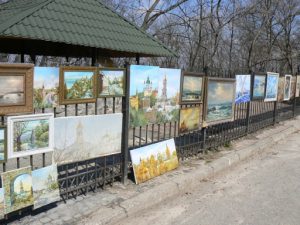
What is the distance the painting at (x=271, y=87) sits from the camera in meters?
9.67

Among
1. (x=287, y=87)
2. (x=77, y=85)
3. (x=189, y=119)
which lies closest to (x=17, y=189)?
(x=77, y=85)

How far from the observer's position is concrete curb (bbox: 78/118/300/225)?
4.11 m

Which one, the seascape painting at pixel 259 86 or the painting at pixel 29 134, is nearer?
the painting at pixel 29 134

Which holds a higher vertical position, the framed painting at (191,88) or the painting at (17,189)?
the framed painting at (191,88)

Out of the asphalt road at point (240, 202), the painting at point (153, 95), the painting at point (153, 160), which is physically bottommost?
the asphalt road at point (240, 202)

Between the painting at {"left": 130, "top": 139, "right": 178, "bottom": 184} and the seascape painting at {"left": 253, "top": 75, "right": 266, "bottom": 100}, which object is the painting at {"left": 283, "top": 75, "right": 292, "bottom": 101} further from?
the painting at {"left": 130, "top": 139, "right": 178, "bottom": 184}

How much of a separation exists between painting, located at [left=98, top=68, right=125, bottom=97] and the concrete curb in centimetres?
137

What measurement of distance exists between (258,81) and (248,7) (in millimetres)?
11679

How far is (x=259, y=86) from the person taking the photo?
9016 mm

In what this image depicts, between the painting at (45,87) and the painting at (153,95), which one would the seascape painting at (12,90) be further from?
the painting at (153,95)

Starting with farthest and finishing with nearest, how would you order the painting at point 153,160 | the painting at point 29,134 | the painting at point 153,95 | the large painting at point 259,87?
the large painting at point 259,87
the painting at point 153,160
the painting at point 153,95
the painting at point 29,134

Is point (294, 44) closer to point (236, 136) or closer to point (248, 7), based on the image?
point (248, 7)

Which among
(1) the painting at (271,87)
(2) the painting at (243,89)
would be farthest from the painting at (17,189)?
(1) the painting at (271,87)

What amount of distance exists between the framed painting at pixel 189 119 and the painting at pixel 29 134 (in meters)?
2.69
